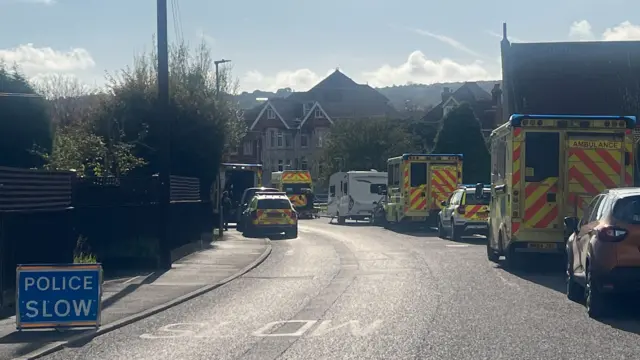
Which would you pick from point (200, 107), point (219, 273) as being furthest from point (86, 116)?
point (219, 273)

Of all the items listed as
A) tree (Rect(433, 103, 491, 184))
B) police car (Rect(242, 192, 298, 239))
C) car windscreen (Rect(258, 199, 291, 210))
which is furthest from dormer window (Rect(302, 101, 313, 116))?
police car (Rect(242, 192, 298, 239))

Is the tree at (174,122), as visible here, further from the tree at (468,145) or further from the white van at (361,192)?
the tree at (468,145)

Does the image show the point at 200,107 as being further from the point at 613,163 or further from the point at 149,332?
the point at 149,332

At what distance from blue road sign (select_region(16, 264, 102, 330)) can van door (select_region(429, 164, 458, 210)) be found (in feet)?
81.2

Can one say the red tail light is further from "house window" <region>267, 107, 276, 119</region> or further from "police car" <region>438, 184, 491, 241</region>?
"house window" <region>267, 107, 276, 119</region>

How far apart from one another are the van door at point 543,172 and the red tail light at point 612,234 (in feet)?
20.9

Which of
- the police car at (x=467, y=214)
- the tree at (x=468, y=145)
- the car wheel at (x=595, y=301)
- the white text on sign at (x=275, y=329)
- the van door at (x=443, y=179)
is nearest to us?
the white text on sign at (x=275, y=329)

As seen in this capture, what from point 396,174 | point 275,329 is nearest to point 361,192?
point 396,174

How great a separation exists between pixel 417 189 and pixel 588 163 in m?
17.4

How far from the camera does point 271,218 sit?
3341 cm

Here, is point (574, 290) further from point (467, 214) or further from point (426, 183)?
point (426, 183)

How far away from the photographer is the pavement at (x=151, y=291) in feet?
36.1

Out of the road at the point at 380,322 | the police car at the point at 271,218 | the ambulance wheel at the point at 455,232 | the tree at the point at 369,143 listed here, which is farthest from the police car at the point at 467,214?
the tree at the point at 369,143

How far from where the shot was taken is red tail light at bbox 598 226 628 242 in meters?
12.1
